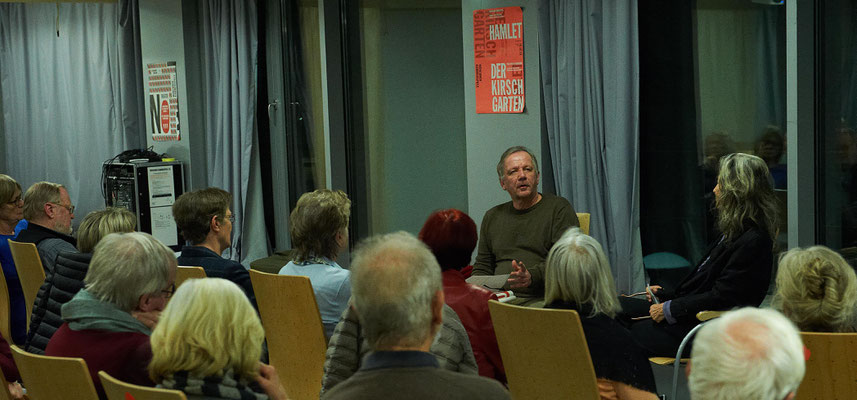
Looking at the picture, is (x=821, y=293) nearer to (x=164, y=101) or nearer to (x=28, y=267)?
(x=28, y=267)

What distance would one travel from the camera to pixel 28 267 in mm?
4672

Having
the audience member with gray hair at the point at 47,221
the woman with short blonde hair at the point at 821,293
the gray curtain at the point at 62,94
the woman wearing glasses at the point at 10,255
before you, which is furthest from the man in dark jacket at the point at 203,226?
the gray curtain at the point at 62,94

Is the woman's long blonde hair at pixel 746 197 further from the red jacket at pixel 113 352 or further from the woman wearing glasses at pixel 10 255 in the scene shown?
the woman wearing glasses at pixel 10 255

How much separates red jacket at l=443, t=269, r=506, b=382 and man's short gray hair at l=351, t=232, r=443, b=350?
48.1 inches

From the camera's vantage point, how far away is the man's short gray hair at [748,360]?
1.63 meters

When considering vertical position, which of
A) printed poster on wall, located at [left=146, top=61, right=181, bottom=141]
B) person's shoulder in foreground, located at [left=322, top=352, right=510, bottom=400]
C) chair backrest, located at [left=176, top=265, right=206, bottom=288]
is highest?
printed poster on wall, located at [left=146, top=61, right=181, bottom=141]

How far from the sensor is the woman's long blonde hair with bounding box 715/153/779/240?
3949mm

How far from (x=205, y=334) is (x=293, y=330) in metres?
1.50

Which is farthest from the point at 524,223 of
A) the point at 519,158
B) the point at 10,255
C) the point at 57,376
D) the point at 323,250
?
the point at 10,255

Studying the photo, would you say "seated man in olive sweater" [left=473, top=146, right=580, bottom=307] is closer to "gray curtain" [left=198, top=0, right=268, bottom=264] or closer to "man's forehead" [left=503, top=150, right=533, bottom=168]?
"man's forehead" [left=503, top=150, right=533, bottom=168]

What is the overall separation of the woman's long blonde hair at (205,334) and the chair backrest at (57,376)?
38 centimetres

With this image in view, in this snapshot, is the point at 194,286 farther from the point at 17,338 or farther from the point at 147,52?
the point at 147,52

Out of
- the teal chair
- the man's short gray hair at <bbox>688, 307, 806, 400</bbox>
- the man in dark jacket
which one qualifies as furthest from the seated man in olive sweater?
the man's short gray hair at <bbox>688, 307, 806, 400</bbox>

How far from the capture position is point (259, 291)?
375cm
